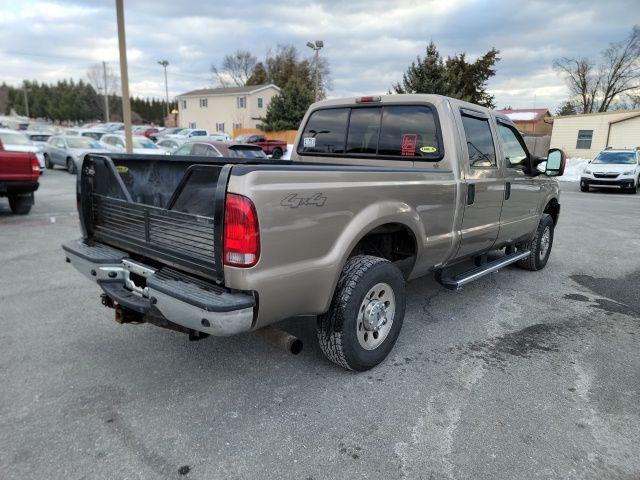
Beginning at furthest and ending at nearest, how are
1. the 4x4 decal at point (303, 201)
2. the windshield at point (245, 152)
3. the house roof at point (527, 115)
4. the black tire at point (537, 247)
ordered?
the house roof at point (527, 115) → the windshield at point (245, 152) → the black tire at point (537, 247) → the 4x4 decal at point (303, 201)

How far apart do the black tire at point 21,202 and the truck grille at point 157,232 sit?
7.00m

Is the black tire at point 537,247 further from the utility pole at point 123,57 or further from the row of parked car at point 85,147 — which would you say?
the utility pole at point 123,57

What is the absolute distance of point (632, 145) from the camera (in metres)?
28.8

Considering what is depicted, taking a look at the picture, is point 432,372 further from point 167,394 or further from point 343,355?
point 167,394

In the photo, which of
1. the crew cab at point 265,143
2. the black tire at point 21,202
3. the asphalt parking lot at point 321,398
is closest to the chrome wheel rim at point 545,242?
the asphalt parking lot at point 321,398

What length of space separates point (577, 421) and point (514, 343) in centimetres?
115

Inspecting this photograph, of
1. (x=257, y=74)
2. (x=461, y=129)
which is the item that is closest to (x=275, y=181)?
(x=461, y=129)

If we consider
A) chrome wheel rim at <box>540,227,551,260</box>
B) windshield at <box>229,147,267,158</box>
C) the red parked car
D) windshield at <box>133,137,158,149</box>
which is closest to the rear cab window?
chrome wheel rim at <box>540,227,551,260</box>

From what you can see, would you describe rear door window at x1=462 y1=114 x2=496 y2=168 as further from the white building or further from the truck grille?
the white building

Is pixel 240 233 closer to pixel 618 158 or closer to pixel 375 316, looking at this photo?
pixel 375 316

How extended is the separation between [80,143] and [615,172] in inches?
843

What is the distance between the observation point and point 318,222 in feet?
8.93

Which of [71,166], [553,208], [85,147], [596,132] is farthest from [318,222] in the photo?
[596,132]

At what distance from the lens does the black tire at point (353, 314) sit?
9.96ft
